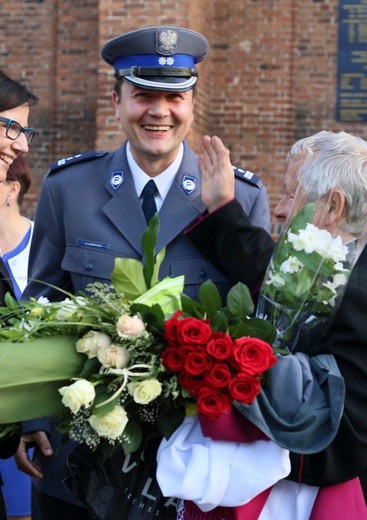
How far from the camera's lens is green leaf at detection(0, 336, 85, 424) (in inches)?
104

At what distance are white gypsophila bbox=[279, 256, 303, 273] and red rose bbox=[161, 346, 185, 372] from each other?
1.36 feet

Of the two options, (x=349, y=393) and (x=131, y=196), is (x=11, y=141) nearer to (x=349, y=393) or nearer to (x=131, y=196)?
(x=131, y=196)

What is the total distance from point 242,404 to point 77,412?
45cm

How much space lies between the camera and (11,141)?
3.88 metres

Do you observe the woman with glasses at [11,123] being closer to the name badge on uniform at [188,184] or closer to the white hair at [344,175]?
the name badge on uniform at [188,184]

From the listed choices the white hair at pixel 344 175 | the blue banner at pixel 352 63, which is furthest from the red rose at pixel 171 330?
the blue banner at pixel 352 63

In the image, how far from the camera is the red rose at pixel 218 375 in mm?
2607

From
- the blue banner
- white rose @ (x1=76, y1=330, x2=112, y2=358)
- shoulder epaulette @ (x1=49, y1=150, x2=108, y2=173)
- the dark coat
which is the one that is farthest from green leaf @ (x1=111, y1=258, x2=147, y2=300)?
the blue banner

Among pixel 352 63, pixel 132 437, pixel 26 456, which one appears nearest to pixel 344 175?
pixel 132 437

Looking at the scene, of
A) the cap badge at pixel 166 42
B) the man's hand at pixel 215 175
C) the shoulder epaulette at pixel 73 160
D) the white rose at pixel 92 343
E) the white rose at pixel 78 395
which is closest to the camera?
the white rose at pixel 78 395

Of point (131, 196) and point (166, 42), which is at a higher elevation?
point (166, 42)

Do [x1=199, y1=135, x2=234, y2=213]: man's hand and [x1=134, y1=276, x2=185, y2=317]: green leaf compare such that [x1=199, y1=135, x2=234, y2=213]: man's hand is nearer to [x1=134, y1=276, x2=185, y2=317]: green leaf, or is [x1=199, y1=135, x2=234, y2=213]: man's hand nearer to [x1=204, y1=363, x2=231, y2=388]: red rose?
[x1=134, y1=276, x2=185, y2=317]: green leaf

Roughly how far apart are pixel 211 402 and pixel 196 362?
11cm

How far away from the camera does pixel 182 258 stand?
3.45 metres
